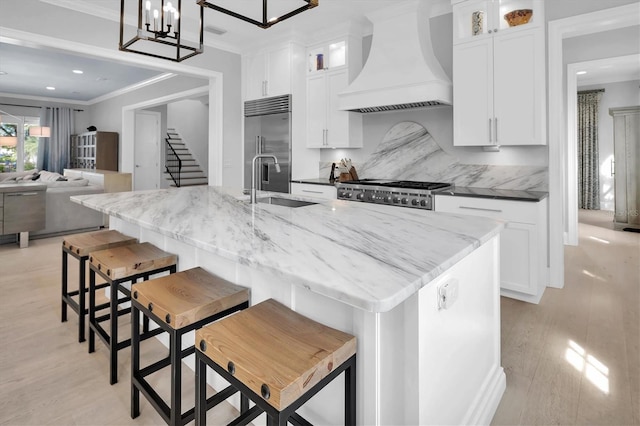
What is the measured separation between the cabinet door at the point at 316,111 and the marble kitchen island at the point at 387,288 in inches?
115

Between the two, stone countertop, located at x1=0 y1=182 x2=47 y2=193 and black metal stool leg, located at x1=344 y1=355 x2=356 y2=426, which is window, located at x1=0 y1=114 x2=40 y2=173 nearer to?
stone countertop, located at x1=0 y1=182 x2=47 y2=193

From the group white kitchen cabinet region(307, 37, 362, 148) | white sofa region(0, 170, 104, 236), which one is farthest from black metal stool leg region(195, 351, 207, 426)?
white sofa region(0, 170, 104, 236)

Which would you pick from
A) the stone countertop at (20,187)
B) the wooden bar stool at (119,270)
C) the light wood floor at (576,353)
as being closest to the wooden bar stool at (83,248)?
the wooden bar stool at (119,270)

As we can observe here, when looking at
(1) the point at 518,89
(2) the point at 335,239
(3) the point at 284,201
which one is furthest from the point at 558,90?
(2) the point at 335,239

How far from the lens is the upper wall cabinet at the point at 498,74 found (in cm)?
302

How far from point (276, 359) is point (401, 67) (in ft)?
11.2

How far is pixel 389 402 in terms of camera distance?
117 cm

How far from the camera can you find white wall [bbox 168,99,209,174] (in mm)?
10680

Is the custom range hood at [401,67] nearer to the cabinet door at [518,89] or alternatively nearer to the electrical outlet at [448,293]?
the cabinet door at [518,89]

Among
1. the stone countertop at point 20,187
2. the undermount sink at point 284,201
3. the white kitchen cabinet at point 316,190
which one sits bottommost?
the undermount sink at point 284,201

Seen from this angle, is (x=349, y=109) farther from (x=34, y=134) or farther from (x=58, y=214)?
(x=34, y=134)

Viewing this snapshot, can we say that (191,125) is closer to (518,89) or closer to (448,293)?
(518,89)

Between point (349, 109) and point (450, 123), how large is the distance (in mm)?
1105

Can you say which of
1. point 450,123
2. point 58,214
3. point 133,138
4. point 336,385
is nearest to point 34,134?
point 133,138
